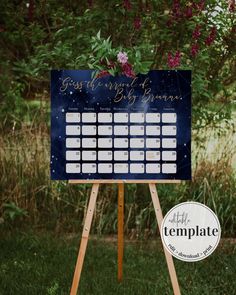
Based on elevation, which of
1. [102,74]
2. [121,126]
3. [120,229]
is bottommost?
[120,229]

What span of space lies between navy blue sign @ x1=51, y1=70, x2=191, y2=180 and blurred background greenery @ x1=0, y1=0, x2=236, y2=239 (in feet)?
3.00

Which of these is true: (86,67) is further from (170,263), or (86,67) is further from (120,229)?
(170,263)

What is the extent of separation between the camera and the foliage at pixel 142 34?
18.2 ft

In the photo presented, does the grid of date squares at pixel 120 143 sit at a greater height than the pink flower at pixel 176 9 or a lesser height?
lesser

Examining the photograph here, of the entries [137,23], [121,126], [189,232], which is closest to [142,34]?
[137,23]

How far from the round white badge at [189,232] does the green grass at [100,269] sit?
0.36 meters

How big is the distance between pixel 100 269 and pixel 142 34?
6.44 ft

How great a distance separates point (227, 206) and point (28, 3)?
8.31 ft

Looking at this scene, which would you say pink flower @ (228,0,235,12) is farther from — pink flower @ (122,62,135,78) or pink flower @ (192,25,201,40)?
pink flower @ (122,62,135,78)

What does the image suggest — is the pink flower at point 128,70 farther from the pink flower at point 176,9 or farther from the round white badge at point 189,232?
the pink flower at point 176,9

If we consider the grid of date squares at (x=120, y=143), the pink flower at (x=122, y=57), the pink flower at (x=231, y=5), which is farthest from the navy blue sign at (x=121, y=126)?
the pink flower at (x=231, y=5)

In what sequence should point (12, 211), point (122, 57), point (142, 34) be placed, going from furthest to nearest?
1. point (12, 211)
2. point (142, 34)
3. point (122, 57)

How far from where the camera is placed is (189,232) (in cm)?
455

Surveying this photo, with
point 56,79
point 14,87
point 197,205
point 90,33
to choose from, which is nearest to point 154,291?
point 197,205
